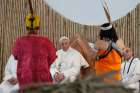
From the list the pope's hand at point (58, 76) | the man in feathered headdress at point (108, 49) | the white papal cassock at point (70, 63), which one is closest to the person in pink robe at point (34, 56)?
the man in feathered headdress at point (108, 49)

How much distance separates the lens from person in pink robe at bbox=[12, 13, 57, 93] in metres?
3.78

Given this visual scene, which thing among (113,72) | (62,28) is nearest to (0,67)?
(62,28)

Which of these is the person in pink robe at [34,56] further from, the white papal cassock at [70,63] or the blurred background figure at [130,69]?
the blurred background figure at [130,69]

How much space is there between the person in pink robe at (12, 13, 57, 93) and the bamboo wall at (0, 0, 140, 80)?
2.47m

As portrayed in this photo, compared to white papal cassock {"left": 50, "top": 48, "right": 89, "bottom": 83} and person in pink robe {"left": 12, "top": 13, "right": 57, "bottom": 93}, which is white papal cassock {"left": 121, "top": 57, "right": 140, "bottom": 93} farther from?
person in pink robe {"left": 12, "top": 13, "right": 57, "bottom": 93}

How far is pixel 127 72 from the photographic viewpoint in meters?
5.15

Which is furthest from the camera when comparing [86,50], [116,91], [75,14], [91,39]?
[91,39]

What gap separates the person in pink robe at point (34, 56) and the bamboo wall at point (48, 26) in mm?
2467

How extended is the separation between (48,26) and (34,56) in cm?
294

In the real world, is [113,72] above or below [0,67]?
above

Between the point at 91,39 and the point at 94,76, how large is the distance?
5.41 meters

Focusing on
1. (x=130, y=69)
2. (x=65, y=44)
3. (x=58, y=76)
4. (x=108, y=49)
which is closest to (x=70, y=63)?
(x=65, y=44)

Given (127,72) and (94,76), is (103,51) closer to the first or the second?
(127,72)

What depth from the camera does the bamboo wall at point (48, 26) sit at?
6.18m
